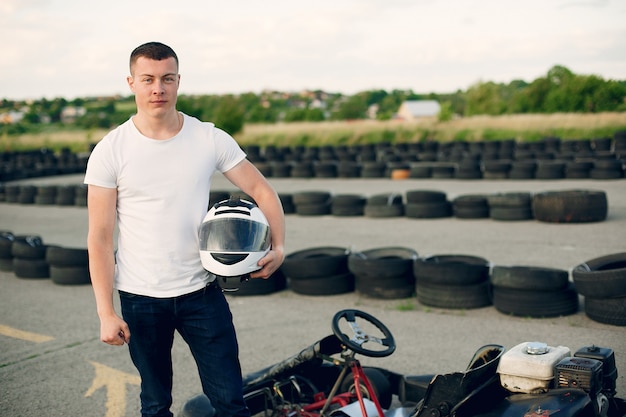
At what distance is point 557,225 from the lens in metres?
9.97

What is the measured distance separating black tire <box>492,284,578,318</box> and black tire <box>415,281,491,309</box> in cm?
34

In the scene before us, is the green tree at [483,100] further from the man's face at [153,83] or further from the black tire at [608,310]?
the man's face at [153,83]

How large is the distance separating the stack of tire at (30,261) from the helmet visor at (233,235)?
6.59 meters

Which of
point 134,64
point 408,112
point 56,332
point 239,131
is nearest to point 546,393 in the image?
point 134,64

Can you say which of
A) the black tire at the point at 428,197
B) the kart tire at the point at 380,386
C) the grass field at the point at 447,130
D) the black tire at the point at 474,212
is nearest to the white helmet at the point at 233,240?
the kart tire at the point at 380,386

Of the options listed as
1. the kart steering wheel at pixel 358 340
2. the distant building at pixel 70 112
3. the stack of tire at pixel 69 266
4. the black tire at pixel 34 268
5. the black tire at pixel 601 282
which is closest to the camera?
the kart steering wheel at pixel 358 340

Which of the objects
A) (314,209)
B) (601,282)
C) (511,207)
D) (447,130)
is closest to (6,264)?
(314,209)

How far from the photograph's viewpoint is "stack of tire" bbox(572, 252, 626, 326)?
5.20 metres

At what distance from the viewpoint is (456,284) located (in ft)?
19.9

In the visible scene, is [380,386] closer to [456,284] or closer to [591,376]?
[591,376]

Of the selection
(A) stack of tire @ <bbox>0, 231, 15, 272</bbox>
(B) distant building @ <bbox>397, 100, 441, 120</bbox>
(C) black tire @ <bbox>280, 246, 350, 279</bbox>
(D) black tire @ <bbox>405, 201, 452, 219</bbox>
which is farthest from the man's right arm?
(B) distant building @ <bbox>397, 100, 441, 120</bbox>

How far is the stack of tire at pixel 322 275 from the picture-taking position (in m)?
6.81

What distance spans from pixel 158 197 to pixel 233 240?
37 centimetres

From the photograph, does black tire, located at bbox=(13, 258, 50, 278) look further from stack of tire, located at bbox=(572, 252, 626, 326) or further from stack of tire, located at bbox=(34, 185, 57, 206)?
stack of tire, located at bbox=(34, 185, 57, 206)
